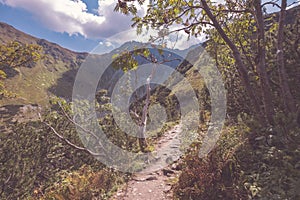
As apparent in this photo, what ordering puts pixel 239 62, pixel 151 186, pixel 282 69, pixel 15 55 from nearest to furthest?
pixel 239 62 → pixel 282 69 → pixel 151 186 → pixel 15 55

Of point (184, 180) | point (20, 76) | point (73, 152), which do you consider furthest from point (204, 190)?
point (20, 76)

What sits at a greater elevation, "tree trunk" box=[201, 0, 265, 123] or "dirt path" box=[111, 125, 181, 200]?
"tree trunk" box=[201, 0, 265, 123]

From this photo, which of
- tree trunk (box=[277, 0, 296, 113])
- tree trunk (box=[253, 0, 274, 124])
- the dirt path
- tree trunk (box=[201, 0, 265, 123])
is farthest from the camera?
the dirt path

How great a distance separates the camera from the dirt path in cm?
665

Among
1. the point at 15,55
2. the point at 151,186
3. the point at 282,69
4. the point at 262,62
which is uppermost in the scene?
the point at 15,55

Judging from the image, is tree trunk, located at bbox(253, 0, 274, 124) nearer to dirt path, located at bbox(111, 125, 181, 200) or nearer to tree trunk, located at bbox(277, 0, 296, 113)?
tree trunk, located at bbox(277, 0, 296, 113)

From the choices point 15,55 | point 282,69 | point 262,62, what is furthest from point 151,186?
point 15,55

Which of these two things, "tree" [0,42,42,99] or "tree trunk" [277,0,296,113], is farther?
"tree" [0,42,42,99]

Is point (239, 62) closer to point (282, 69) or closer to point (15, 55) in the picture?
point (282, 69)

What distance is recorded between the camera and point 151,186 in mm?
7371

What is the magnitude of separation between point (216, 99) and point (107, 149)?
6.97m

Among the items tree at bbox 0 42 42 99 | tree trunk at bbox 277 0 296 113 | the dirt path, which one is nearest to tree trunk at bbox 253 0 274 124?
tree trunk at bbox 277 0 296 113

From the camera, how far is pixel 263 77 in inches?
210

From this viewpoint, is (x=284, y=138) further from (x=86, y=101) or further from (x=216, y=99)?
(x=86, y=101)
